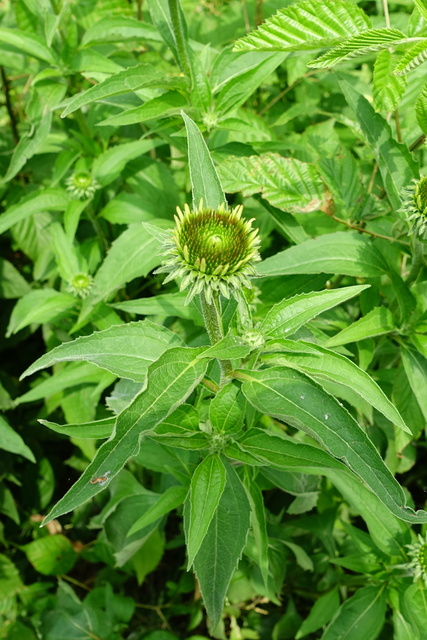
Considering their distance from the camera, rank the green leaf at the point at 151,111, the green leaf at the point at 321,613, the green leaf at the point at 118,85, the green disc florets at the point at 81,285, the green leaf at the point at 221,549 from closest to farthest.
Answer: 1. the green leaf at the point at 221,549
2. the green leaf at the point at 118,85
3. the green leaf at the point at 151,111
4. the green leaf at the point at 321,613
5. the green disc florets at the point at 81,285

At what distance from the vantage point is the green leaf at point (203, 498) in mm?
1193

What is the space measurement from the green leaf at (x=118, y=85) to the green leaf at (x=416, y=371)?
1085 mm

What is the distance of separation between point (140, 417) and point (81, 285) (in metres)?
1.13

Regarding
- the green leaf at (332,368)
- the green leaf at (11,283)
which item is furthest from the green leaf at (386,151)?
the green leaf at (11,283)

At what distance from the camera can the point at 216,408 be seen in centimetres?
134

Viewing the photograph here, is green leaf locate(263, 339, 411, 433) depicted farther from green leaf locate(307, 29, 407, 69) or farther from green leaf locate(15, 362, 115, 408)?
green leaf locate(15, 362, 115, 408)

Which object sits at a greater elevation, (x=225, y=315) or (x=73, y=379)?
(x=225, y=315)

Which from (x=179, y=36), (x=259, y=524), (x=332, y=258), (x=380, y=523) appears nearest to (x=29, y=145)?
(x=179, y=36)

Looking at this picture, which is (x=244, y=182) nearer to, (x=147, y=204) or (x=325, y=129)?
(x=147, y=204)

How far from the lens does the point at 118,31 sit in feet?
6.95

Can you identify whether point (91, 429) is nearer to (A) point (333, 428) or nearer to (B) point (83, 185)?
(A) point (333, 428)

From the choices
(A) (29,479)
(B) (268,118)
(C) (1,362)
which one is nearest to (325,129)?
(B) (268,118)

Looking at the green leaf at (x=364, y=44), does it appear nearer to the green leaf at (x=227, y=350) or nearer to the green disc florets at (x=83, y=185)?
the green leaf at (x=227, y=350)

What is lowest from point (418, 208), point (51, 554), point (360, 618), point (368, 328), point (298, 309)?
point (51, 554)
